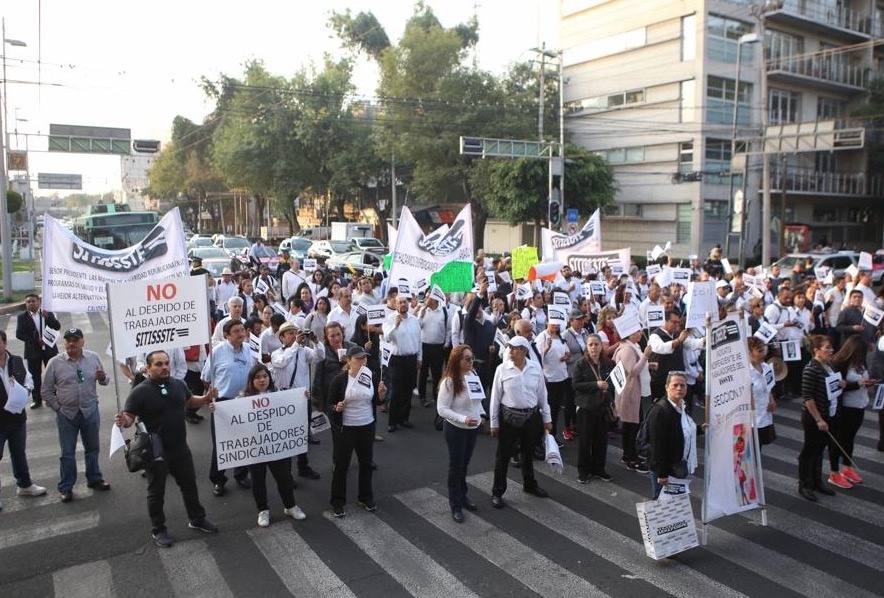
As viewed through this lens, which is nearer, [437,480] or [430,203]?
[437,480]

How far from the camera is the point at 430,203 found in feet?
163

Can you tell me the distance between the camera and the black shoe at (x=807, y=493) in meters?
7.34

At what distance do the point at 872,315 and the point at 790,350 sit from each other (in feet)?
6.20

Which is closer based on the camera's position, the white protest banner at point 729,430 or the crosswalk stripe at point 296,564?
the crosswalk stripe at point 296,564

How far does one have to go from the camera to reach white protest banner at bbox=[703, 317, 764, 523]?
6.16 m

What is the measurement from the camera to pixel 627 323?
8031mm

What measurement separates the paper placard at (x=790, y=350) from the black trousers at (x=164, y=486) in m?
9.00

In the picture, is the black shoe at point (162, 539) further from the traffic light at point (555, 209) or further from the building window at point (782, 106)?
the building window at point (782, 106)

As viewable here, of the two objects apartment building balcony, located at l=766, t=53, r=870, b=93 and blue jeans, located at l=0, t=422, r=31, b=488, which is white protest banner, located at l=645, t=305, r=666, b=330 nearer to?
blue jeans, located at l=0, t=422, r=31, b=488

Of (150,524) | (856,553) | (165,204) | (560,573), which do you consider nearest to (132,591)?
(150,524)

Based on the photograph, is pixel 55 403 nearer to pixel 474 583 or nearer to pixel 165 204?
pixel 474 583

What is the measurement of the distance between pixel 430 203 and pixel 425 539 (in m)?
44.2

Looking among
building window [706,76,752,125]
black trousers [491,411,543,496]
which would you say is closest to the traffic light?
building window [706,76,752,125]

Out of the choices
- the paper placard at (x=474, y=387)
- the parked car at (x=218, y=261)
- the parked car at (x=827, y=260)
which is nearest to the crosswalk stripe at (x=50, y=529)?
the paper placard at (x=474, y=387)
